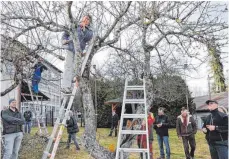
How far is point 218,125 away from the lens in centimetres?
607

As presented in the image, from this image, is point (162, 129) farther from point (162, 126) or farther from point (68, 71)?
point (68, 71)

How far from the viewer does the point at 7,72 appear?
6.79 metres

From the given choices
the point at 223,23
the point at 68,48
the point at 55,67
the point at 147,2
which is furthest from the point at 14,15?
the point at 223,23

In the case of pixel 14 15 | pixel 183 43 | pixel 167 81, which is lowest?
pixel 167 81

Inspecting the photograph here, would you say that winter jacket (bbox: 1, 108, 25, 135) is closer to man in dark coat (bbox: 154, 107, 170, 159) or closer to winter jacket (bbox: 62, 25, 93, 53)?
winter jacket (bbox: 62, 25, 93, 53)

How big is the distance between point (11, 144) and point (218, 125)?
4362mm

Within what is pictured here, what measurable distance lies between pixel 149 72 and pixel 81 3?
7.07ft

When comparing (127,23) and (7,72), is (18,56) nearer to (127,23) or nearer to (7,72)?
(7,72)

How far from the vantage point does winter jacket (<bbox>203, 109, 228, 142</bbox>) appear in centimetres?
596

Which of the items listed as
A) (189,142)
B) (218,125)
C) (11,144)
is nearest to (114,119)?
(189,142)

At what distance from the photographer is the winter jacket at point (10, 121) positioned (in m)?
6.57

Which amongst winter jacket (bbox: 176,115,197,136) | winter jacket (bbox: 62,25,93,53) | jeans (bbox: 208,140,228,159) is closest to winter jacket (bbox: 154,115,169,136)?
winter jacket (bbox: 176,115,197,136)

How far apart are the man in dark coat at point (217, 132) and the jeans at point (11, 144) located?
13.2 feet

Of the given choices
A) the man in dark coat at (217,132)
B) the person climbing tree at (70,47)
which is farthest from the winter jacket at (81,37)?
the man in dark coat at (217,132)
